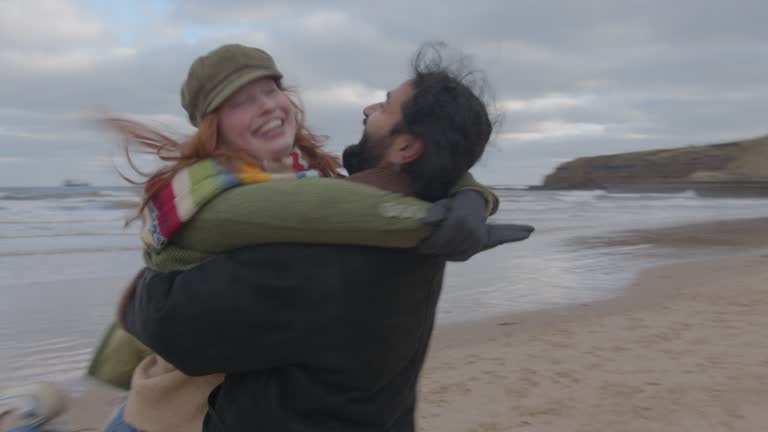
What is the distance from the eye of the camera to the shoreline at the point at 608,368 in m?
4.32

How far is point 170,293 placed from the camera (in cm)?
124

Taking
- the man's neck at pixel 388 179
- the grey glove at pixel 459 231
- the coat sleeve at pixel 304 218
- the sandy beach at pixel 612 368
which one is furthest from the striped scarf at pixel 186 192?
the sandy beach at pixel 612 368

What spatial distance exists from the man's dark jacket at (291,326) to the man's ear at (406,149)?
0.68 feet

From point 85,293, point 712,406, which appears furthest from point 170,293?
point 85,293

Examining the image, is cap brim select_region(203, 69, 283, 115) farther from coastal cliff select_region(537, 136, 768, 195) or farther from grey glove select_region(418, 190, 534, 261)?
coastal cliff select_region(537, 136, 768, 195)

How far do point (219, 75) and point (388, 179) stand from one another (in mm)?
419

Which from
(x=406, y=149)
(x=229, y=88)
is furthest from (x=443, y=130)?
(x=229, y=88)

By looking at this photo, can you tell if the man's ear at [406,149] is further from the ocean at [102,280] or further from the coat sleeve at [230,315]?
the ocean at [102,280]

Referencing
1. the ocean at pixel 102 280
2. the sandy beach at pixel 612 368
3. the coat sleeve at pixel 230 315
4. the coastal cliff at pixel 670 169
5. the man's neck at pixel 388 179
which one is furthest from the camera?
the coastal cliff at pixel 670 169

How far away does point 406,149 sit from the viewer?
1421mm

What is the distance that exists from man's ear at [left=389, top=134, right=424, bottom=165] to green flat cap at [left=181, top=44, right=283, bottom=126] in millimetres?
327

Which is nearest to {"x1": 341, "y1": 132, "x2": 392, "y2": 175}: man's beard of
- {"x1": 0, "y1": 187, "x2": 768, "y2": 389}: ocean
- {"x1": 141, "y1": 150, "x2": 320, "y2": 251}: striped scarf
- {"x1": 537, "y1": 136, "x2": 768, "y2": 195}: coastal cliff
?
{"x1": 141, "y1": 150, "x2": 320, "y2": 251}: striped scarf

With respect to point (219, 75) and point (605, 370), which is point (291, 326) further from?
point (605, 370)

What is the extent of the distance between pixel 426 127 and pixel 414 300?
0.34m
